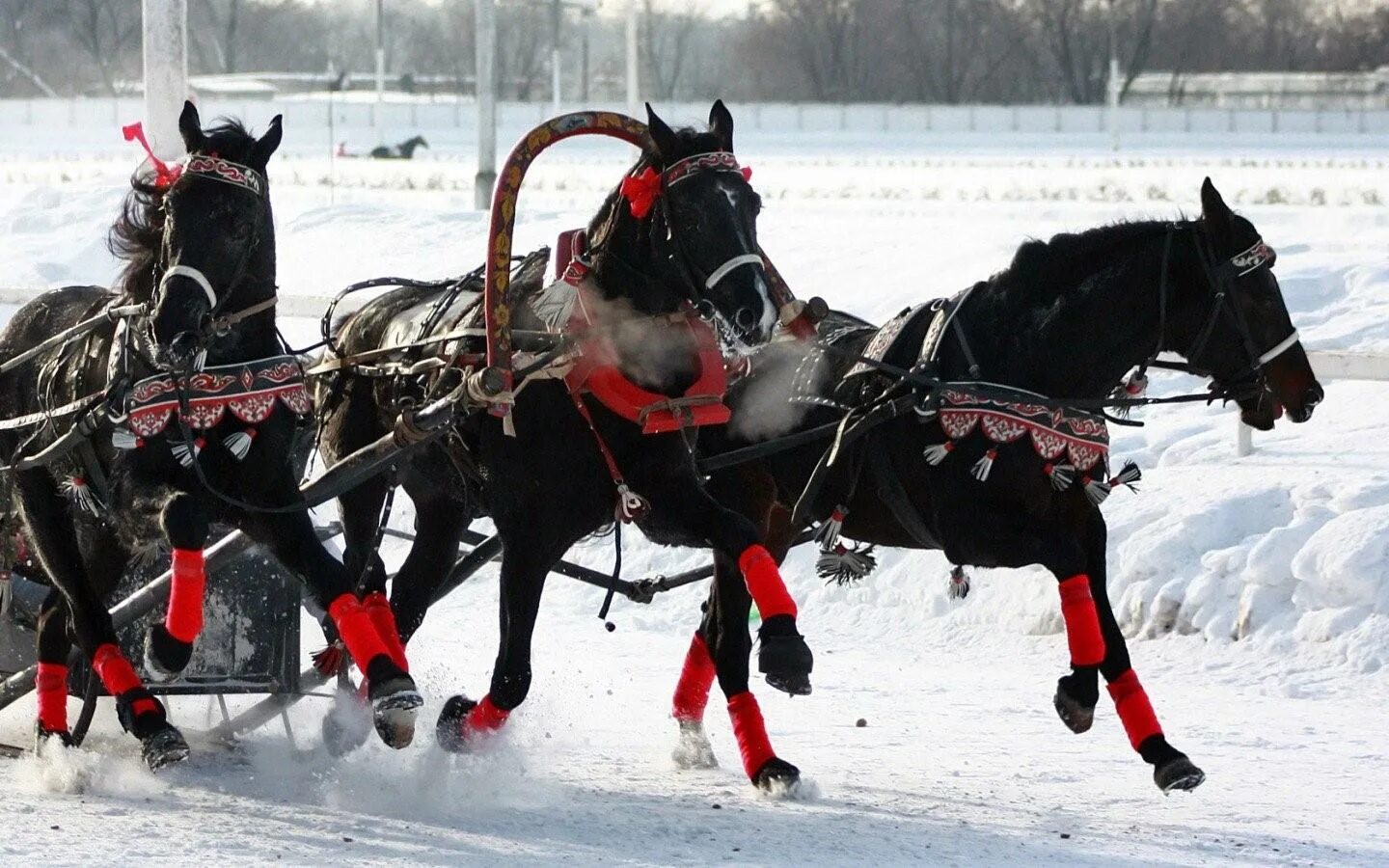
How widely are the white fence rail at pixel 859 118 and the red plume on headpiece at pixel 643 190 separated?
152ft

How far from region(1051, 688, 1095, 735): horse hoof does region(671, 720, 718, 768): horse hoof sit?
1.35m

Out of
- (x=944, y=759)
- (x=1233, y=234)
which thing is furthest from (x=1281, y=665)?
(x=1233, y=234)

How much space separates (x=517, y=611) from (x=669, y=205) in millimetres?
1347

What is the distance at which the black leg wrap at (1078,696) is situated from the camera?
6457 mm

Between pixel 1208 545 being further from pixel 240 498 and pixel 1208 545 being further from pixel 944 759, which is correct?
pixel 240 498

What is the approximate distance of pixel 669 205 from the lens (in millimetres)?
6203

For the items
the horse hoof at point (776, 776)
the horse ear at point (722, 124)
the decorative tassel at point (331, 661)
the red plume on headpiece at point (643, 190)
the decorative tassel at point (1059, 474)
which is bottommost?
the horse hoof at point (776, 776)

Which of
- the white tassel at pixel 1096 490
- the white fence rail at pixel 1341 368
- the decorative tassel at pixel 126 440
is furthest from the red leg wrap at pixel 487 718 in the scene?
the white fence rail at pixel 1341 368

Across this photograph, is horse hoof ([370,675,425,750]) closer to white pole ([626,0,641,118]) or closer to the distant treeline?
white pole ([626,0,641,118])

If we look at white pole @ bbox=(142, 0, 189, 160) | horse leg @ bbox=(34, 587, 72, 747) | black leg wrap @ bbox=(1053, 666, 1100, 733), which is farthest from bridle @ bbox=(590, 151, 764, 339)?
A: white pole @ bbox=(142, 0, 189, 160)

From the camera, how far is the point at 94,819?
625 cm

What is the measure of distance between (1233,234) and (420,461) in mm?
2830

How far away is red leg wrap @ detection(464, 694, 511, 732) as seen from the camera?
657 centimetres

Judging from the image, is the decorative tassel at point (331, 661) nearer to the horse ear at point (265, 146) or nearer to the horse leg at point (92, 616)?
the horse leg at point (92, 616)
